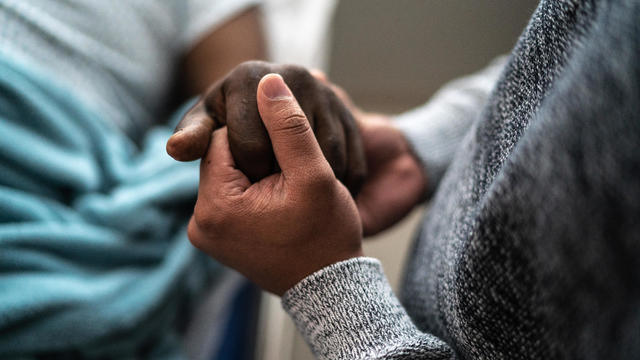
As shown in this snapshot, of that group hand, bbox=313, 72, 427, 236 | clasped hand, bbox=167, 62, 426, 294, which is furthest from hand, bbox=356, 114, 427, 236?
clasped hand, bbox=167, 62, 426, 294

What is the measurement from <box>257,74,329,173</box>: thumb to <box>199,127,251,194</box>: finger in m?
0.04

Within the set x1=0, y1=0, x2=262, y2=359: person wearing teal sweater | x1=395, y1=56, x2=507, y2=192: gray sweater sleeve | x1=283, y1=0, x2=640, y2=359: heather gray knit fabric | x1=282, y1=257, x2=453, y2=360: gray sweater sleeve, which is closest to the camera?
x1=283, y1=0, x2=640, y2=359: heather gray knit fabric

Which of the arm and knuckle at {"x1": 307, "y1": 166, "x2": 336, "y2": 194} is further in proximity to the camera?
the arm

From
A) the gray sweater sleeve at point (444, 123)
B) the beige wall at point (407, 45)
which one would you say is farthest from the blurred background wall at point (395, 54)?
the gray sweater sleeve at point (444, 123)

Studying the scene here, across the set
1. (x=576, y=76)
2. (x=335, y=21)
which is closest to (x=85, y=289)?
(x=576, y=76)

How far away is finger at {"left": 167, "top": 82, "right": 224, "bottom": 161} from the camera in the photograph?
12.0 inches

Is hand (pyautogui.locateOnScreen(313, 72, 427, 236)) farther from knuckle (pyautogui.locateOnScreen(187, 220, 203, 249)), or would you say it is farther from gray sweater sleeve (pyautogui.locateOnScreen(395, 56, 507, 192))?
knuckle (pyautogui.locateOnScreen(187, 220, 203, 249))

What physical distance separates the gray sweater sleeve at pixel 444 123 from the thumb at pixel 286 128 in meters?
0.25

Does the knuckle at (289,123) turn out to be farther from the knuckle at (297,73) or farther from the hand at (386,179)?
the hand at (386,179)

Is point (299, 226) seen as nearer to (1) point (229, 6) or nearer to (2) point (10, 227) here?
(2) point (10, 227)

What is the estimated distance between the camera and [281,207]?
0.30 meters

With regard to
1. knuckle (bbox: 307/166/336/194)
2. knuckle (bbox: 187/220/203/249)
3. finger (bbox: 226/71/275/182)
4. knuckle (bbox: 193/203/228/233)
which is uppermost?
finger (bbox: 226/71/275/182)

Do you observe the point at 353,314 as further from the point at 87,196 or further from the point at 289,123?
the point at 87,196

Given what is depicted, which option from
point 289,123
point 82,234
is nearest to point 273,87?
point 289,123
